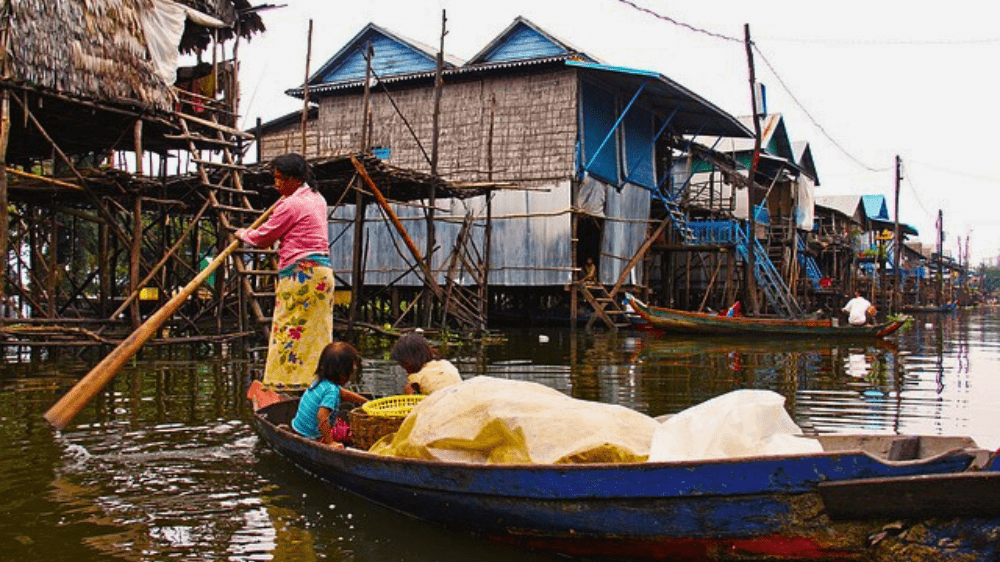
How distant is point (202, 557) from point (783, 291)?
66.2 ft

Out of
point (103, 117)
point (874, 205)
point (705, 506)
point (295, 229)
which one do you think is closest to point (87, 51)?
point (103, 117)

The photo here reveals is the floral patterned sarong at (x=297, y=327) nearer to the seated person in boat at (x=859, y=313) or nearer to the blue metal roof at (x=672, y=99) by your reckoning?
the blue metal roof at (x=672, y=99)

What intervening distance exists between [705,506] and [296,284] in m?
3.72

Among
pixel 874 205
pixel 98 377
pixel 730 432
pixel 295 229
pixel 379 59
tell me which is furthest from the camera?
pixel 874 205

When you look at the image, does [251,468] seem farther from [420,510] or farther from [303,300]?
[420,510]

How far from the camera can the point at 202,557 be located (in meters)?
3.61

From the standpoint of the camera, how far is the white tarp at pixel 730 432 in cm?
333

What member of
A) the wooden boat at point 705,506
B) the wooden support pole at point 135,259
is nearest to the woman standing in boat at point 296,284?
the wooden boat at point 705,506

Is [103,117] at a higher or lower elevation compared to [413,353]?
higher

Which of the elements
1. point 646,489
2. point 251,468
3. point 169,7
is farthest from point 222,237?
point 646,489

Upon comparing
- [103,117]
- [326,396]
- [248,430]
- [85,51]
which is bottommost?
[248,430]

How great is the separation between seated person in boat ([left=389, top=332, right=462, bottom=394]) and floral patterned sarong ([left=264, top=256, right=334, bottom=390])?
25.4 inches

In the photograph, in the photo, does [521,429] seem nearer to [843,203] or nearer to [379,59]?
[379,59]

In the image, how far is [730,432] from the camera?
3334 mm
